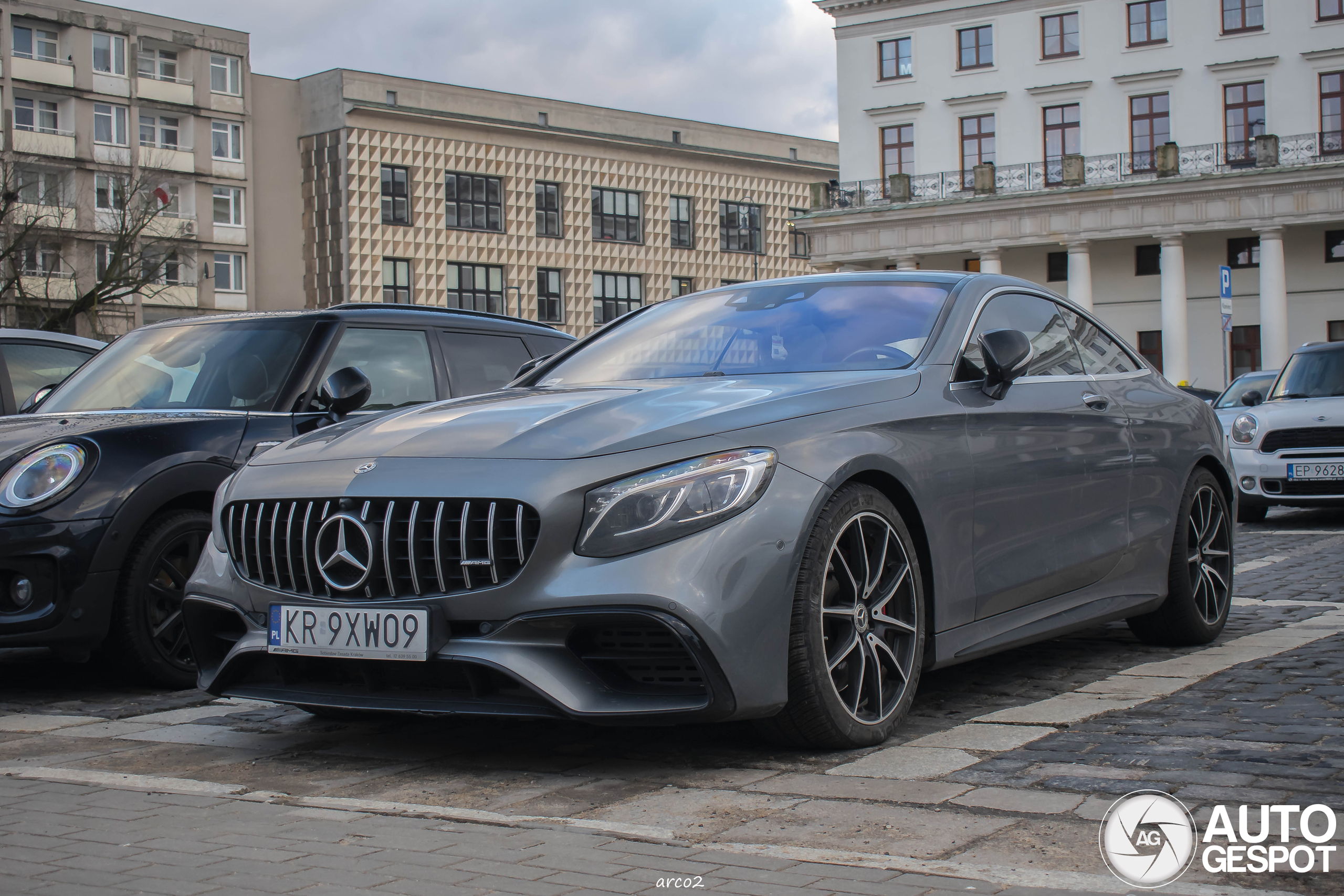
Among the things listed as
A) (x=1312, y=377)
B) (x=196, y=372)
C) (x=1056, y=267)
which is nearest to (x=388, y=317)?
(x=196, y=372)

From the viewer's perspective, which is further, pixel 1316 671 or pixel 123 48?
pixel 123 48

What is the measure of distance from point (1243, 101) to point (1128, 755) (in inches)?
2061

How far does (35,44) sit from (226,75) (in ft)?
27.7

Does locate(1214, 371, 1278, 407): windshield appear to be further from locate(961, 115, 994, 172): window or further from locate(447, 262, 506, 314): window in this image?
locate(447, 262, 506, 314): window

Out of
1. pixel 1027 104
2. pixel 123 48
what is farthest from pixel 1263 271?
pixel 123 48

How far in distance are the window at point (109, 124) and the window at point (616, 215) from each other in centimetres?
2409

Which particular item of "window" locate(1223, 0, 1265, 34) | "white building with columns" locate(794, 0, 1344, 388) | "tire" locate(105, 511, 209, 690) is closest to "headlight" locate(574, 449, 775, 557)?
"tire" locate(105, 511, 209, 690)

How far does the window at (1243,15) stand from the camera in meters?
51.4

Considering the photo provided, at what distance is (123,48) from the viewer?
209 feet

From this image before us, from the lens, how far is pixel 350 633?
4.19 m

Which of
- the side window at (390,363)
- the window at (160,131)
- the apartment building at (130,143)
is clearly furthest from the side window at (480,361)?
the window at (160,131)

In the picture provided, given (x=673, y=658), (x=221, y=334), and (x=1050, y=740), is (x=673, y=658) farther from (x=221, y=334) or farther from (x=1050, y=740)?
(x=221, y=334)

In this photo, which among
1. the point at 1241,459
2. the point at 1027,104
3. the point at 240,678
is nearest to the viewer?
the point at 240,678

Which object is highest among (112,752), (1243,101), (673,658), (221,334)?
(1243,101)
